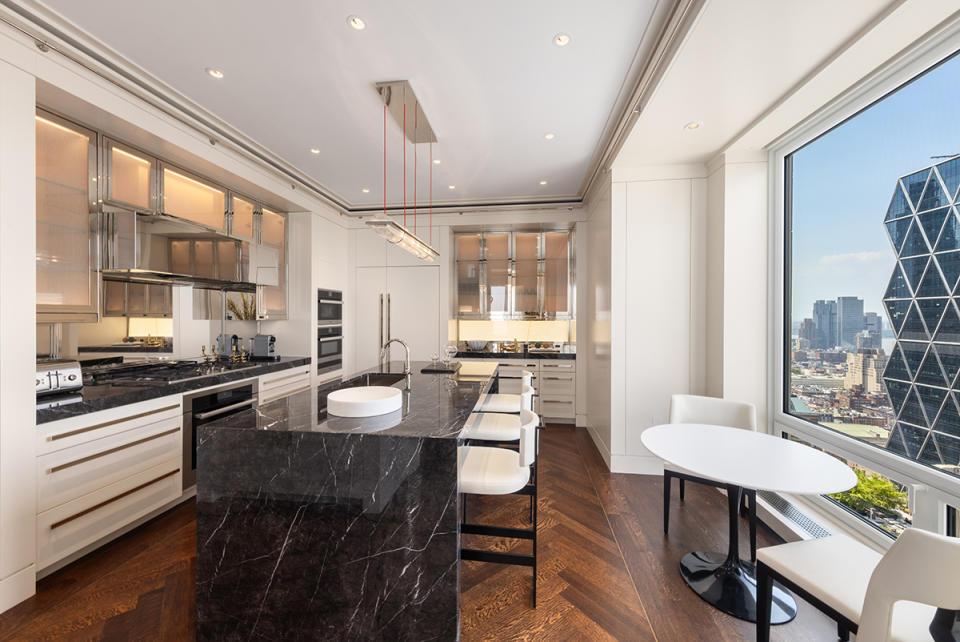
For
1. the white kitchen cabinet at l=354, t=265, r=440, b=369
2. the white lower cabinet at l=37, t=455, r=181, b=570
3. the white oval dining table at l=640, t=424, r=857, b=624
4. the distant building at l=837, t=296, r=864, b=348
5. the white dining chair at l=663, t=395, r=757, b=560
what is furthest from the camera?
the white kitchen cabinet at l=354, t=265, r=440, b=369

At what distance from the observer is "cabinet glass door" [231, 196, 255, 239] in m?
3.84

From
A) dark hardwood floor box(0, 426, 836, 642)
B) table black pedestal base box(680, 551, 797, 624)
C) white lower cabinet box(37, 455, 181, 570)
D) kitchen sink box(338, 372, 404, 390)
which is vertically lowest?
dark hardwood floor box(0, 426, 836, 642)

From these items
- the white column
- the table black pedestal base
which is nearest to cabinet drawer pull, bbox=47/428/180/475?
the white column

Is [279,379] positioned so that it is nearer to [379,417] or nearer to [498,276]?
[379,417]

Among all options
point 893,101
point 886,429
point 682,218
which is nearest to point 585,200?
point 682,218

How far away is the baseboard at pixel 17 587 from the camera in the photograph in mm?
1851

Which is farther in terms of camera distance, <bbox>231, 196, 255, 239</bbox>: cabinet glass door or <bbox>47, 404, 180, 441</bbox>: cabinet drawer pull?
<bbox>231, 196, 255, 239</bbox>: cabinet glass door

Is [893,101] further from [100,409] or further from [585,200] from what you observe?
[100,409]

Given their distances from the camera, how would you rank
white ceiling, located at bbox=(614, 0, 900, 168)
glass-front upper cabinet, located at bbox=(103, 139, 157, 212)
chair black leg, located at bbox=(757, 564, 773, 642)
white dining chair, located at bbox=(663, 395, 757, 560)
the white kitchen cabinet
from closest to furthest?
chair black leg, located at bbox=(757, 564, 773, 642) < white ceiling, located at bbox=(614, 0, 900, 168) < white dining chair, located at bbox=(663, 395, 757, 560) < glass-front upper cabinet, located at bbox=(103, 139, 157, 212) < the white kitchen cabinet

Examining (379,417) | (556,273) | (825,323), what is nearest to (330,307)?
(556,273)

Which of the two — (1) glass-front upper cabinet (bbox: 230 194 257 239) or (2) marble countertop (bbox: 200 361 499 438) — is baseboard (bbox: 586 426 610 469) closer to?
(2) marble countertop (bbox: 200 361 499 438)

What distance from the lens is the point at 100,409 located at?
7.39 ft

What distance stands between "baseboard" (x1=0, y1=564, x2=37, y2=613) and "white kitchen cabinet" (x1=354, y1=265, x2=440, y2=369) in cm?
364

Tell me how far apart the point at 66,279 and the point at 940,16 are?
4.77m
